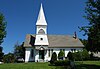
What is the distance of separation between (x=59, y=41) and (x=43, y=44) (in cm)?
689

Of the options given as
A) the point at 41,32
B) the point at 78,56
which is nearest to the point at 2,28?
the point at 41,32

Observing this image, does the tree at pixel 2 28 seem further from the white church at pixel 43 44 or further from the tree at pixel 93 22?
the tree at pixel 93 22

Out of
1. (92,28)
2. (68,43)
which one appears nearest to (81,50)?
(68,43)

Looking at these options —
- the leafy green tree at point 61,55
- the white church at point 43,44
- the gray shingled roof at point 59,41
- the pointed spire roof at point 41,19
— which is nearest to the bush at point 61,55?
the leafy green tree at point 61,55

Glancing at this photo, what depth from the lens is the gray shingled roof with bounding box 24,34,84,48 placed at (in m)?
63.5

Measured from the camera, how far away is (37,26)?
199 feet

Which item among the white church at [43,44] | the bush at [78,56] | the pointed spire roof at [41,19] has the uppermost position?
the pointed spire roof at [41,19]

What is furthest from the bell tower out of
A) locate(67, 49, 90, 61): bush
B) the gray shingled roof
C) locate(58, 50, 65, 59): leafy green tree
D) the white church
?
locate(67, 49, 90, 61): bush

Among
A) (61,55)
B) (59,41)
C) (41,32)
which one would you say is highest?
(41,32)

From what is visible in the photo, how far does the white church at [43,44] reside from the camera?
60.7 m

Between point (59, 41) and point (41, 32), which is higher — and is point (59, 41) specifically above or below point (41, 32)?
below

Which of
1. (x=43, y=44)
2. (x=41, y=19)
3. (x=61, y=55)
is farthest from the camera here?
(x=61, y=55)

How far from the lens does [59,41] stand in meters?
65.9

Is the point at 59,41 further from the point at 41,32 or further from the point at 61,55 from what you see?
the point at 41,32
